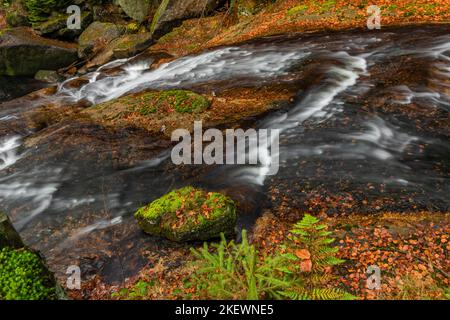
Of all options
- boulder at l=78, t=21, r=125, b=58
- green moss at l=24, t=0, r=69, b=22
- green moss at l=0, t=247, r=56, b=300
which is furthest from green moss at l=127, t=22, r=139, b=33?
green moss at l=0, t=247, r=56, b=300

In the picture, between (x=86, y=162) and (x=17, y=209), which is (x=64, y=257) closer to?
(x=17, y=209)

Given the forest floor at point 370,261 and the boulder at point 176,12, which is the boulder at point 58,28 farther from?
the forest floor at point 370,261

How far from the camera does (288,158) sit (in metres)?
6.53

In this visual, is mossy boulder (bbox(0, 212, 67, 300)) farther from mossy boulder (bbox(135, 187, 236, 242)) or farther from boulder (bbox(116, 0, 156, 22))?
boulder (bbox(116, 0, 156, 22))

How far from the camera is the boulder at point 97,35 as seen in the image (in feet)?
59.8

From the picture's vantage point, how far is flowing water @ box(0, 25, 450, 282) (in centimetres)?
529

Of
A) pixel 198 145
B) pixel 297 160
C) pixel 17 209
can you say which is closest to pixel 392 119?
pixel 297 160

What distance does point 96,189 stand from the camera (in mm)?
6688

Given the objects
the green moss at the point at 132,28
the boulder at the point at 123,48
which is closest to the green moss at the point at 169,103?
the boulder at the point at 123,48

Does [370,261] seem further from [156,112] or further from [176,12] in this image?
[176,12]

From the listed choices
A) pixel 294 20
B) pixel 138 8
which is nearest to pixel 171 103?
pixel 294 20

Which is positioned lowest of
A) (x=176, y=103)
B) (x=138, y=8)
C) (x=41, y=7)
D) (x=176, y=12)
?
(x=176, y=103)

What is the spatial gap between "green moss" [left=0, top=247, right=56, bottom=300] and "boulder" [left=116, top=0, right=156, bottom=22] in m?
16.7

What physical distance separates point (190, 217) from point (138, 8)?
17111 millimetres
